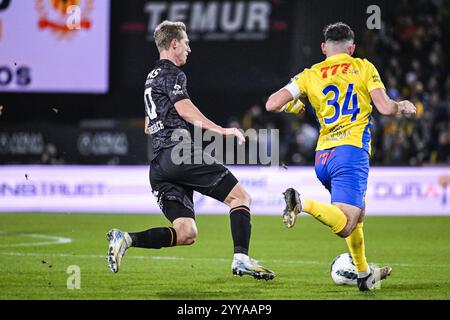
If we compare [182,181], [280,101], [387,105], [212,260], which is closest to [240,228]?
[182,181]

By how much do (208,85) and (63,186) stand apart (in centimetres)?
552

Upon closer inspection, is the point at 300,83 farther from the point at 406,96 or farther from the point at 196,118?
the point at 406,96

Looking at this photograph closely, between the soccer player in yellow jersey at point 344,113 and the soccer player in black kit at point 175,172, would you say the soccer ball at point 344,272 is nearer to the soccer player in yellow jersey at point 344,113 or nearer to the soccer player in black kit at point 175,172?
the soccer player in yellow jersey at point 344,113

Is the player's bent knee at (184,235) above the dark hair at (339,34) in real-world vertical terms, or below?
below

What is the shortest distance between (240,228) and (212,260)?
281 centimetres

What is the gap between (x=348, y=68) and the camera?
804cm

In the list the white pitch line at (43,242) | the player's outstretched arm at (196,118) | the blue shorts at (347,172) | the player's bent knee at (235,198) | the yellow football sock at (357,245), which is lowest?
the white pitch line at (43,242)

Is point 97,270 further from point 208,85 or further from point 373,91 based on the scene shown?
point 208,85

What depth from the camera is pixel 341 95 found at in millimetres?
8047

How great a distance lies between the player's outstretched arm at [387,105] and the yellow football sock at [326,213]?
0.87 metres

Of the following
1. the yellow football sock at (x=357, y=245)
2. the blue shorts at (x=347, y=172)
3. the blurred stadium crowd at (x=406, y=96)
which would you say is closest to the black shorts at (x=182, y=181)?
the blue shorts at (x=347, y=172)

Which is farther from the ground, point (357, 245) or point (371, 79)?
point (371, 79)

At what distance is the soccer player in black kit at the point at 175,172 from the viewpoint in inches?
323
